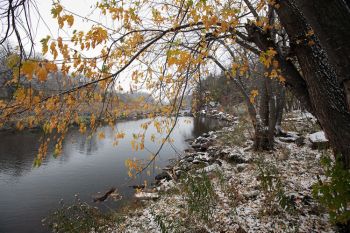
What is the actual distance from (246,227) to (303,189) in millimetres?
1923

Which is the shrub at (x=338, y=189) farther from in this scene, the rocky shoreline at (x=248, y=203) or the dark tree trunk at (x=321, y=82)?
the rocky shoreline at (x=248, y=203)

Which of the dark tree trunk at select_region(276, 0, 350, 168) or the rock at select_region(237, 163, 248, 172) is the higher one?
the dark tree trunk at select_region(276, 0, 350, 168)

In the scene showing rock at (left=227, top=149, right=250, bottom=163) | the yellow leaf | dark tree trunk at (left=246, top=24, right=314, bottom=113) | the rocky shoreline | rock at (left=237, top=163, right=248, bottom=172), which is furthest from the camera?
rock at (left=227, top=149, right=250, bottom=163)

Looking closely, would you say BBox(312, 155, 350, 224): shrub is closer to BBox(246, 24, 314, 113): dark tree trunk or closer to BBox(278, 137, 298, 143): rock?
BBox(246, 24, 314, 113): dark tree trunk

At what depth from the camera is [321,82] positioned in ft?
9.63

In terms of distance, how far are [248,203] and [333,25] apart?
448cm

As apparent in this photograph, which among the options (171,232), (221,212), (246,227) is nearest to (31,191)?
(171,232)

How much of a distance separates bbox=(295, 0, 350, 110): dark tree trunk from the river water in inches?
194

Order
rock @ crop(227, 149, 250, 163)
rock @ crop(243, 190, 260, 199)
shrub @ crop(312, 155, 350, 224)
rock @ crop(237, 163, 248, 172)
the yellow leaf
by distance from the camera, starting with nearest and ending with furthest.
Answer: the yellow leaf
shrub @ crop(312, 155, 350, 224)
rock @ crop(243, 190, 260, 199)
rock @ crop(237, 163, 248, 172)
rock @ crop(227, 149, 250, 163)

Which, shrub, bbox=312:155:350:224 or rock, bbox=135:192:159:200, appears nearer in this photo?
shrub, bbox=312:155:350:224

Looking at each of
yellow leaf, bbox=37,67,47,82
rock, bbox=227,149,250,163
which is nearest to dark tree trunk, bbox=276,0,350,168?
yellow leaf, bbox=37,67,47,82

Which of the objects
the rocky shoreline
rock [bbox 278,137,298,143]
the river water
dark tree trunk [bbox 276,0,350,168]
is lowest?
the river water

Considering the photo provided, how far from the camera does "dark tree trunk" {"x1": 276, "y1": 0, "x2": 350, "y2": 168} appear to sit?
2865mm

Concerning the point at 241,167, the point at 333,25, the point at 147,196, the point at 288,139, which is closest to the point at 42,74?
the point at 333,25
